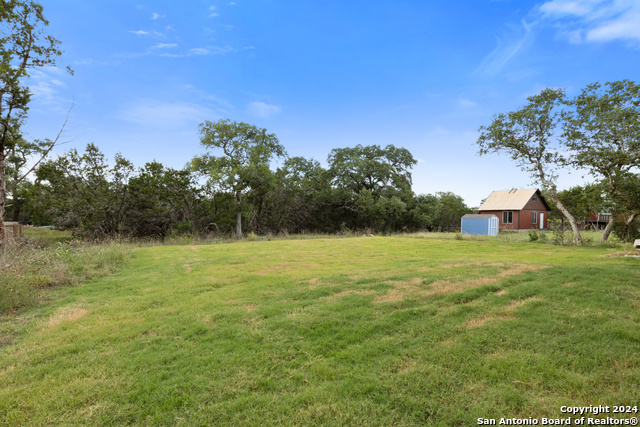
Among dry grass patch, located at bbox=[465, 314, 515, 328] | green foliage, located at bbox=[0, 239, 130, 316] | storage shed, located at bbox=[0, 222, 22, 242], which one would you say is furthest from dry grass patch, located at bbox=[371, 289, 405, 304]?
Result: storage shed, located at bbox=[0, 222, 22, 242]

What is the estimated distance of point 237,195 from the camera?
23516 mm

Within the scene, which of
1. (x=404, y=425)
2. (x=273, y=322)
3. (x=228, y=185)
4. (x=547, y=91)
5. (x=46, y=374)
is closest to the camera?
(x=404, y=425)

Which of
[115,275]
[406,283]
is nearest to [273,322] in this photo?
[406,283]

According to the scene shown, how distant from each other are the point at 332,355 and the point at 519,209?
1262 inches

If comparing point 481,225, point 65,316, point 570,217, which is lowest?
point 65,316

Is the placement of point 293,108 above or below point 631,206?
above

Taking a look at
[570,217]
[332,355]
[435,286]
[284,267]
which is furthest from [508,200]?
[332,355]

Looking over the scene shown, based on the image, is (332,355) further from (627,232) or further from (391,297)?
(627,232)

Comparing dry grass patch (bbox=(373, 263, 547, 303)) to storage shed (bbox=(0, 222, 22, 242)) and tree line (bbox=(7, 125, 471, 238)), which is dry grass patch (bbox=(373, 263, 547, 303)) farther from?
tree line (bbox=(7, 125, 471, 238))

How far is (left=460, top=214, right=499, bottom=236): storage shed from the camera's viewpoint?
26486 millimetres

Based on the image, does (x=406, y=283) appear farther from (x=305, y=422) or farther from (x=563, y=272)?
(x=305, y=422)

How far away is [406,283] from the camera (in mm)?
5906

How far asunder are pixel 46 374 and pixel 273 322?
225 centimetres

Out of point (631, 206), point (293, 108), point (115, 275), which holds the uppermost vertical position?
point (293, 108)
